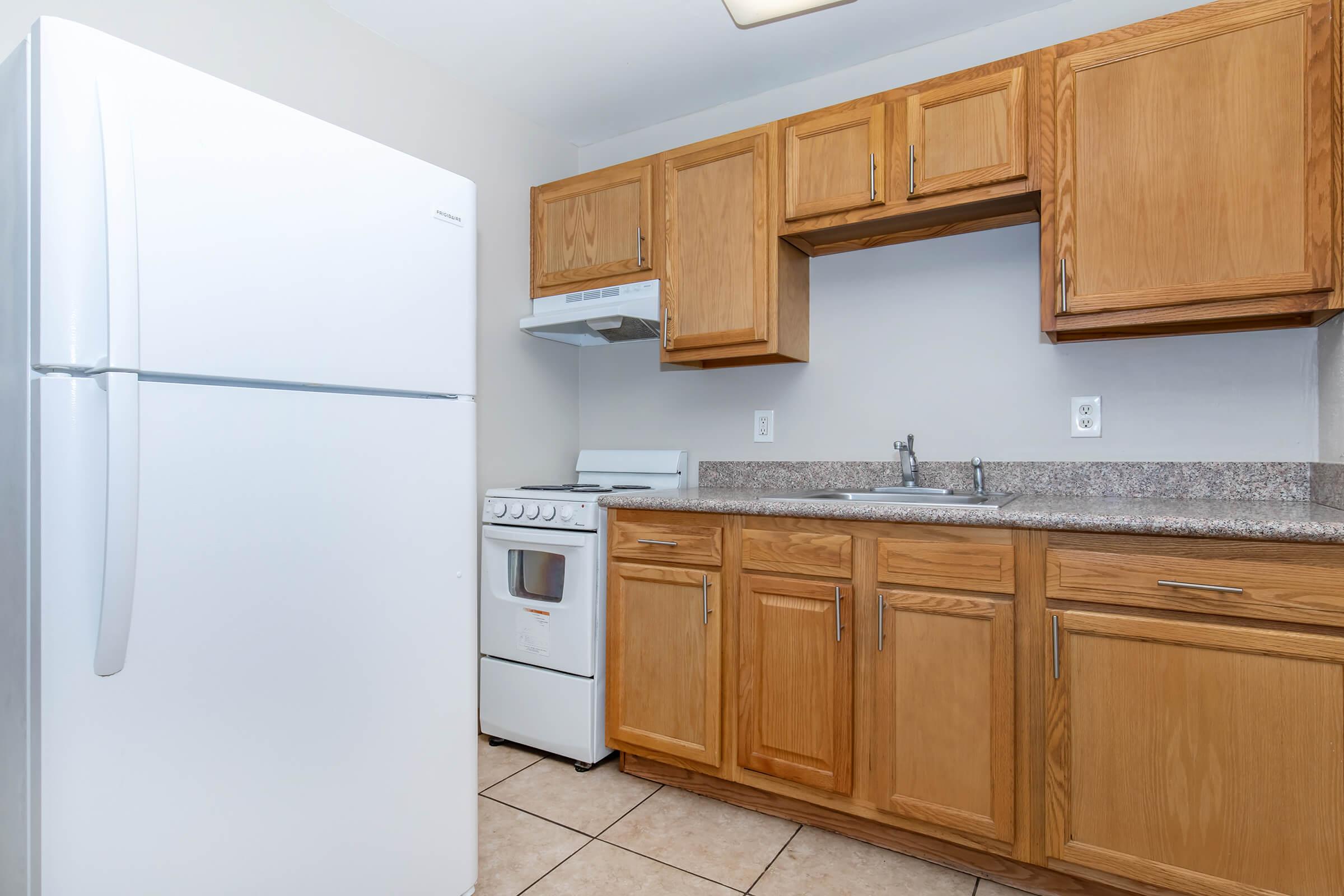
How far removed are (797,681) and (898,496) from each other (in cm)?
74

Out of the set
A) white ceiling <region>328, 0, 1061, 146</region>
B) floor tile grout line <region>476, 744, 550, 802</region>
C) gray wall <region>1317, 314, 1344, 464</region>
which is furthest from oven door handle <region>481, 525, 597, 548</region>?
gray wall <region>1317, 314, 1344, 464</region>

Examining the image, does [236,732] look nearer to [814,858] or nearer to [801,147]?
[814,858]

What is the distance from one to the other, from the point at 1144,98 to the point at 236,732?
2.38 metres

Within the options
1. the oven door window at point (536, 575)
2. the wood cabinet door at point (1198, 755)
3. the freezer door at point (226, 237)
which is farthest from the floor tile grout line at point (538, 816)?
the freezer door at point (226, 237)

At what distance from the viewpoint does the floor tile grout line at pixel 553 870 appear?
167 cm

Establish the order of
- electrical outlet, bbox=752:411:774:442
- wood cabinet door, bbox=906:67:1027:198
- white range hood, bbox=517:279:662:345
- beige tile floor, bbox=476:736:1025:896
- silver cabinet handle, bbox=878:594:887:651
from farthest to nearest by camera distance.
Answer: electrical outlet, bbox=752:411:774:442
white range hood, bbox=517:279:662:345
wood cabinet door, bbox=906:67:1027:198
silver cabinet handle, bbox=878:594:887:651
beige tile floor, bbox=476:736:1025:896

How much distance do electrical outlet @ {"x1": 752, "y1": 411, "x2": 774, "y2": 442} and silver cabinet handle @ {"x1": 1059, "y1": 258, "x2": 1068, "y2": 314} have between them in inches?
42.6

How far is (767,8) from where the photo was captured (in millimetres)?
1736

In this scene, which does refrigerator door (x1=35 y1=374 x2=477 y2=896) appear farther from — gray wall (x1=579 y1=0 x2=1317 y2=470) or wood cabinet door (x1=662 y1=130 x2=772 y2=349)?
gray wall (x1=579 y1=0 x2=1317 y2=470)

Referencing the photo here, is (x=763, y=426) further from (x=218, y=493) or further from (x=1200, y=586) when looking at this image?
(x=218, y=493)

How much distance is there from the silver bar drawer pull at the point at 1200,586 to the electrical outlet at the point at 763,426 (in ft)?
4.64

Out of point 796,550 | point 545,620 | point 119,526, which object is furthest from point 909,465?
point 119,526

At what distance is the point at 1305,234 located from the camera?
160cm

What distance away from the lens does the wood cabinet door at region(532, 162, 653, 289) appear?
262cm
